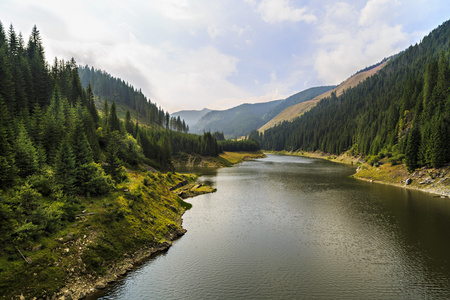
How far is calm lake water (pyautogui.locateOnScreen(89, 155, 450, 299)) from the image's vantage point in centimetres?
2269

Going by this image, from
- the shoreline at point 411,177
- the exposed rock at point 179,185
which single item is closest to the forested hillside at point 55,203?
the exposed rock at point 179,185

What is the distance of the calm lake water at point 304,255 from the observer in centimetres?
2269

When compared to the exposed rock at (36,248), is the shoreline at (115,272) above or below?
below

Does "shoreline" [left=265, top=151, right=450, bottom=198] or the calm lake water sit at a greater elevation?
"shoreline" [left=265, top=151, right=450, bottom=198]

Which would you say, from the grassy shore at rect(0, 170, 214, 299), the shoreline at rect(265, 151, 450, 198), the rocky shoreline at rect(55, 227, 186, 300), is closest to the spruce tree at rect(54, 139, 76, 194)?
the grassy shore at rect(0, 170, 214, 299)

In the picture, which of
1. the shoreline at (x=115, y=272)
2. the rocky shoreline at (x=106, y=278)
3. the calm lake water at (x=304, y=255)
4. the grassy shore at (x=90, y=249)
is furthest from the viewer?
the calm lake water at (x=304, y=255)

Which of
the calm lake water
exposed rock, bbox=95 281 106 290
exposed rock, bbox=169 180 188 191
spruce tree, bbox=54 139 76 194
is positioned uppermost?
spruce tree, bbox=54 139 76 194

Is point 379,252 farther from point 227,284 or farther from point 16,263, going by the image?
point 16,263

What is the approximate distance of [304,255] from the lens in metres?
30.1

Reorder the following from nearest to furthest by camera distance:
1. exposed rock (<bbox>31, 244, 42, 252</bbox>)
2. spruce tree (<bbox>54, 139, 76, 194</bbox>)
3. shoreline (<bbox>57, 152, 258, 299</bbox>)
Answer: shoreline (<bbox>57, 152, 258, 299</bbox>)
exposed rock (<bbox>31, 244, 42, 252</bbox>)
spruce tree (<bbox>54, 139, 76, 194</bbox>)

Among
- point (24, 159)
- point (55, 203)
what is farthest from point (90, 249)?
point (24, 159)

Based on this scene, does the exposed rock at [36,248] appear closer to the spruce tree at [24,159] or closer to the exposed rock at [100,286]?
the exposed rock at [100,286]

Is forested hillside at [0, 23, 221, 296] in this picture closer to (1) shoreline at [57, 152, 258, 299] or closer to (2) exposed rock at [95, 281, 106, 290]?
(1) shoreline at [57, 152, 258, 299]

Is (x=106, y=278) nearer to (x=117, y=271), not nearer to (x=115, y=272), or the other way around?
(x=115, y=272)
